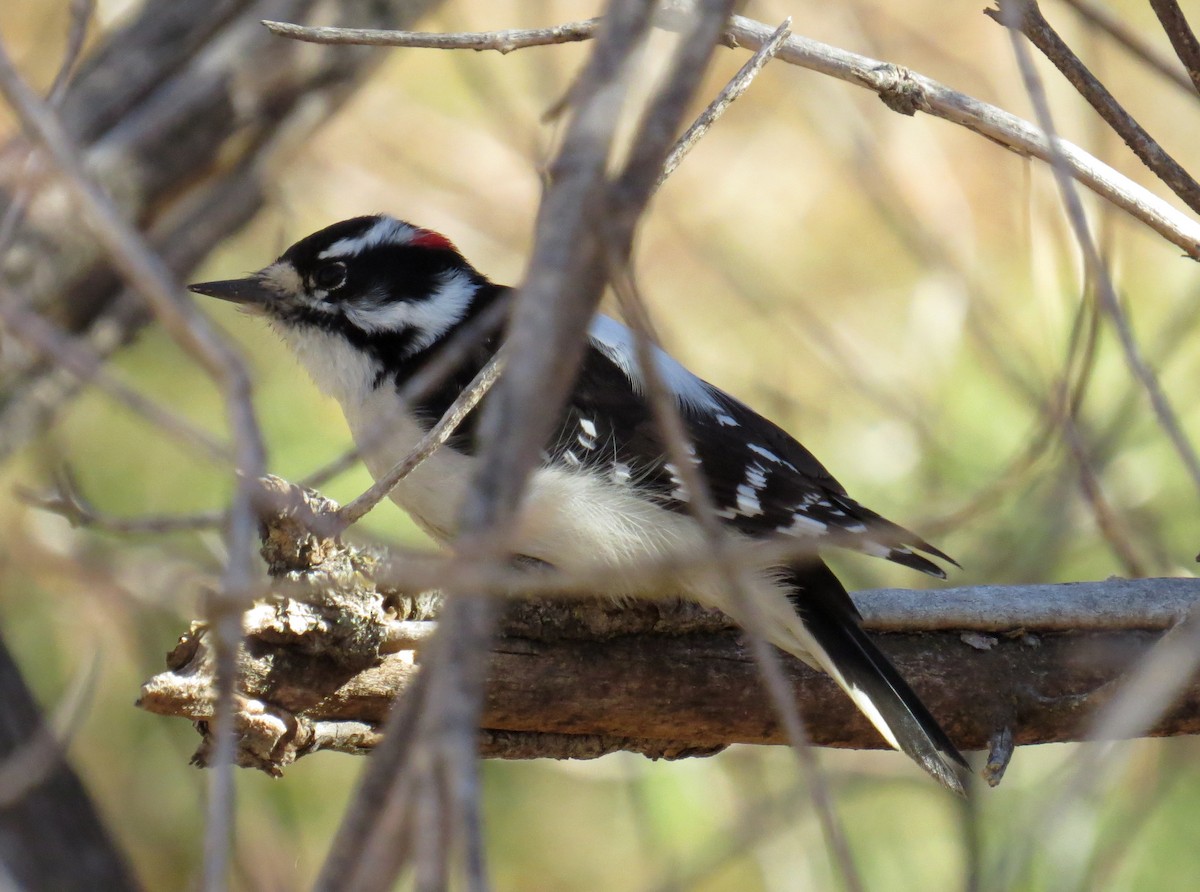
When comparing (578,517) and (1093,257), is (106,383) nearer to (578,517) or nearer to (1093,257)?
(1093,257)

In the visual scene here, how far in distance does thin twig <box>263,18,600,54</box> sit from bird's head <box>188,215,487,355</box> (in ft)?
3.76

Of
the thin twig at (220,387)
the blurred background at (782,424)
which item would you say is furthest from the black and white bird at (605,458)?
the thin twig at (220,387)

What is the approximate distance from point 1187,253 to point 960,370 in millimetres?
3102

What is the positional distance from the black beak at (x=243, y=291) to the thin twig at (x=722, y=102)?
1516 millimetres

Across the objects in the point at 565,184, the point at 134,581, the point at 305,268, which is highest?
the point at 305,268

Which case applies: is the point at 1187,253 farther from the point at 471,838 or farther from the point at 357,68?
the point at 357,68

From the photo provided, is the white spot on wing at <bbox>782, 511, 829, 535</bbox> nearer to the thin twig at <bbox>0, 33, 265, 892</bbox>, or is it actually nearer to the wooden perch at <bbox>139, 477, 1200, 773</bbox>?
the wooden perch at <bbox>139, 477, 1200, 773</bbox>

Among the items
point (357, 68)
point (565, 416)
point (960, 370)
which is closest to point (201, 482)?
point (357, 68)

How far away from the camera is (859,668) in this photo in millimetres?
2383

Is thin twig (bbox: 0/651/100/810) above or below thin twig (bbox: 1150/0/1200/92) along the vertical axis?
below

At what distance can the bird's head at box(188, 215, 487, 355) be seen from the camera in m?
2.91

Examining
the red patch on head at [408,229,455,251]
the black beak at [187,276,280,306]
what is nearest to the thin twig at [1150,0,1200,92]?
the red patch on head at [408,229,455,251]

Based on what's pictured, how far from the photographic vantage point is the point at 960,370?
4.99 m

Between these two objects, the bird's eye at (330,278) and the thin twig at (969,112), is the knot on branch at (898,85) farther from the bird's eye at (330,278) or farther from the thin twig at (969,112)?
the bird's eye at (330,278)
